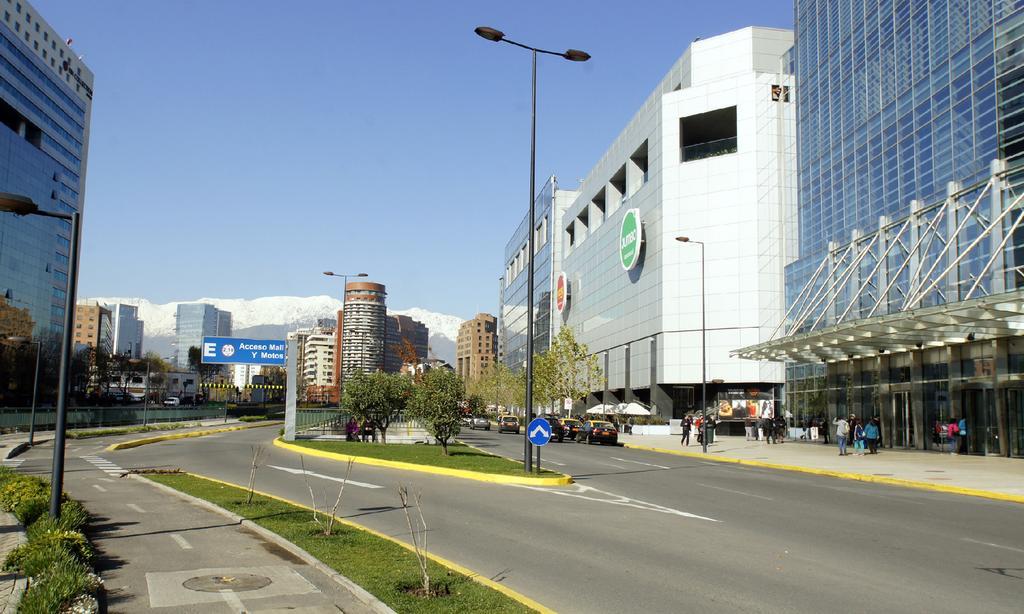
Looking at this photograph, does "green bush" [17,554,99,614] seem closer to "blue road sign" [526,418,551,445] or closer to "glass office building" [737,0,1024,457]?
"blue road sign" [526,418,551,445]

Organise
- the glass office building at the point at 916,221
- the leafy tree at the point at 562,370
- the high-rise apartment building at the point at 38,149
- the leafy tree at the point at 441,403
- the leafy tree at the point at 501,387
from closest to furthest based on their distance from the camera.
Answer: the leafy tree at the point at 441,403, the glass office building at the point at 916,221, the leafy tree at the point at 562,370, the high-rise apartment building at the point at 38,149, the leafy tree at the point at 501,387

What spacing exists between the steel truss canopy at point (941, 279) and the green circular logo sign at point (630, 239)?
29110mm

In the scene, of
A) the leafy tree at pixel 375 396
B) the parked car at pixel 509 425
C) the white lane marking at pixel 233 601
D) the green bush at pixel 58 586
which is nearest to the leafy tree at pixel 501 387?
the parked car at pixel 509 425

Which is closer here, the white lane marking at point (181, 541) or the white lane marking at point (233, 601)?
the white lane marking at point (233, 601)

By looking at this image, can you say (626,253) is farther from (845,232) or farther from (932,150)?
(932,150)

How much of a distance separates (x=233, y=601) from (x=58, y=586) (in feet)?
4.95

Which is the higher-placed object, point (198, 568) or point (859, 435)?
point (859, 435)

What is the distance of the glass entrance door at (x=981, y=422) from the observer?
108 feet

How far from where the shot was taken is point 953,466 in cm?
2842

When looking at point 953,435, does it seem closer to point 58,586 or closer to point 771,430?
point 771,430

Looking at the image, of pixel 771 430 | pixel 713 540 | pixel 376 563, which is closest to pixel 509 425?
pixel 771 430

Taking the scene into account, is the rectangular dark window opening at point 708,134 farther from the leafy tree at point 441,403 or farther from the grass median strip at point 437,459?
the grass median strip at point 437,459

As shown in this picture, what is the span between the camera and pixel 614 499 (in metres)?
17.5

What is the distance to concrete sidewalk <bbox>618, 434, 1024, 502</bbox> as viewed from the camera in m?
22.5
